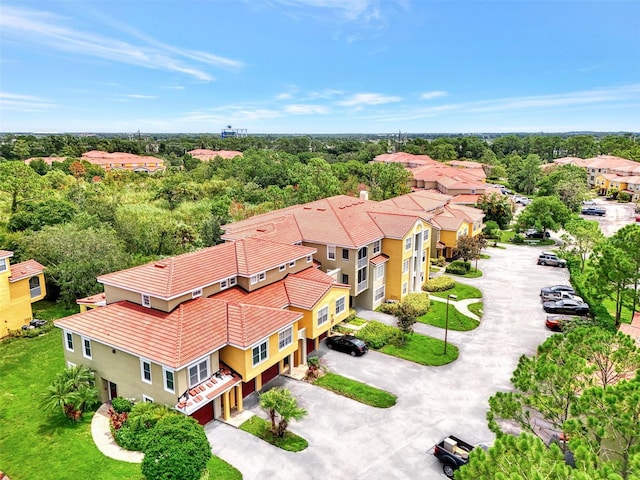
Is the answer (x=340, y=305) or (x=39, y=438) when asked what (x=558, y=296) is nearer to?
(x=340, y=305)

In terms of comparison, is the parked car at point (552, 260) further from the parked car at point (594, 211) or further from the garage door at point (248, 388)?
the garage door at point (248, 388)

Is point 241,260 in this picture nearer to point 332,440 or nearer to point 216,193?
point 332,440

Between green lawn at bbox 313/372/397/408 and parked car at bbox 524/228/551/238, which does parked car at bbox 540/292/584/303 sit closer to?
green lawn at bbox 313/372/397/408

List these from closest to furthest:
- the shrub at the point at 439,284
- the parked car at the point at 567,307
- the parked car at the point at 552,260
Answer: the parked car at the point at 567,307, the shrub at the point at 439,284, the parked car at the point at 552,260

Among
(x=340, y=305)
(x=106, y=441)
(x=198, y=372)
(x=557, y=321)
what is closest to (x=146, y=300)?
(x=198, y=372)

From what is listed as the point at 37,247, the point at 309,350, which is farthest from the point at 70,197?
the point at 309,350

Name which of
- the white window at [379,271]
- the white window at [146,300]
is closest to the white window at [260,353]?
the white window at [146,300]
